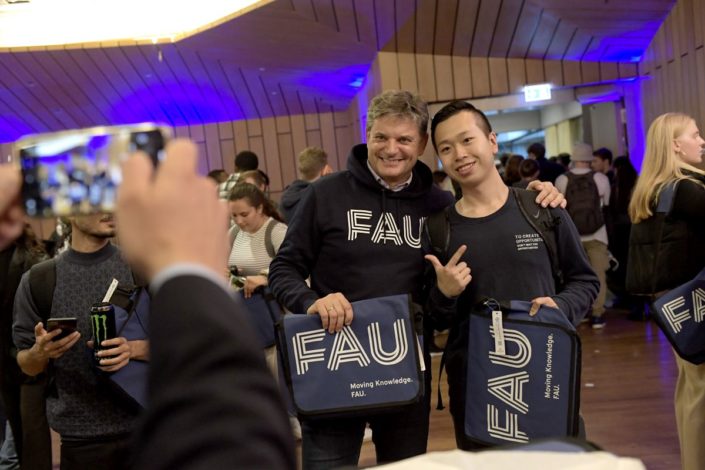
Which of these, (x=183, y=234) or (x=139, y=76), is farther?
(x=139, y=76)

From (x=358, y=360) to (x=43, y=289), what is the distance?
1.15 meters

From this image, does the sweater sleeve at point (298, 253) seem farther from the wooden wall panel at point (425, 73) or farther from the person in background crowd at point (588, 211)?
the wooden wall panel at point (425, 73)

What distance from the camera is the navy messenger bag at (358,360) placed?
2.49 metres

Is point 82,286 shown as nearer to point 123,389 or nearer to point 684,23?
point 123,389

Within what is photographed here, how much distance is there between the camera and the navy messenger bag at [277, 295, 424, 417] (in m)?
2.49

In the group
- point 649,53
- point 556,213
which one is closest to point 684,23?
point 649,53

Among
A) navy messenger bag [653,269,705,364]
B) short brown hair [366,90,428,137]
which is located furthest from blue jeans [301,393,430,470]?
navy messenger bag [653,269,705,364]

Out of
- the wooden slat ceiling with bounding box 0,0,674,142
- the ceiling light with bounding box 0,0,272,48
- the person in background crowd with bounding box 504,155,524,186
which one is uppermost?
the ceiling light with bounding box 0,0,272,48

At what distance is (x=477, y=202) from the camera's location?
264 cm

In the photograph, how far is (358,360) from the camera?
2.51m

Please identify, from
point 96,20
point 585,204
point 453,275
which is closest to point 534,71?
point 585,204

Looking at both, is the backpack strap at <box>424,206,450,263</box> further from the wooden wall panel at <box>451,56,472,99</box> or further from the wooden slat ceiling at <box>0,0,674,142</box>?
the wooden wall panel at <box>451,56,472,99</box>

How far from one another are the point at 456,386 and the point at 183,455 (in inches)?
81.6

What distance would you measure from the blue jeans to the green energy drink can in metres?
0.72
